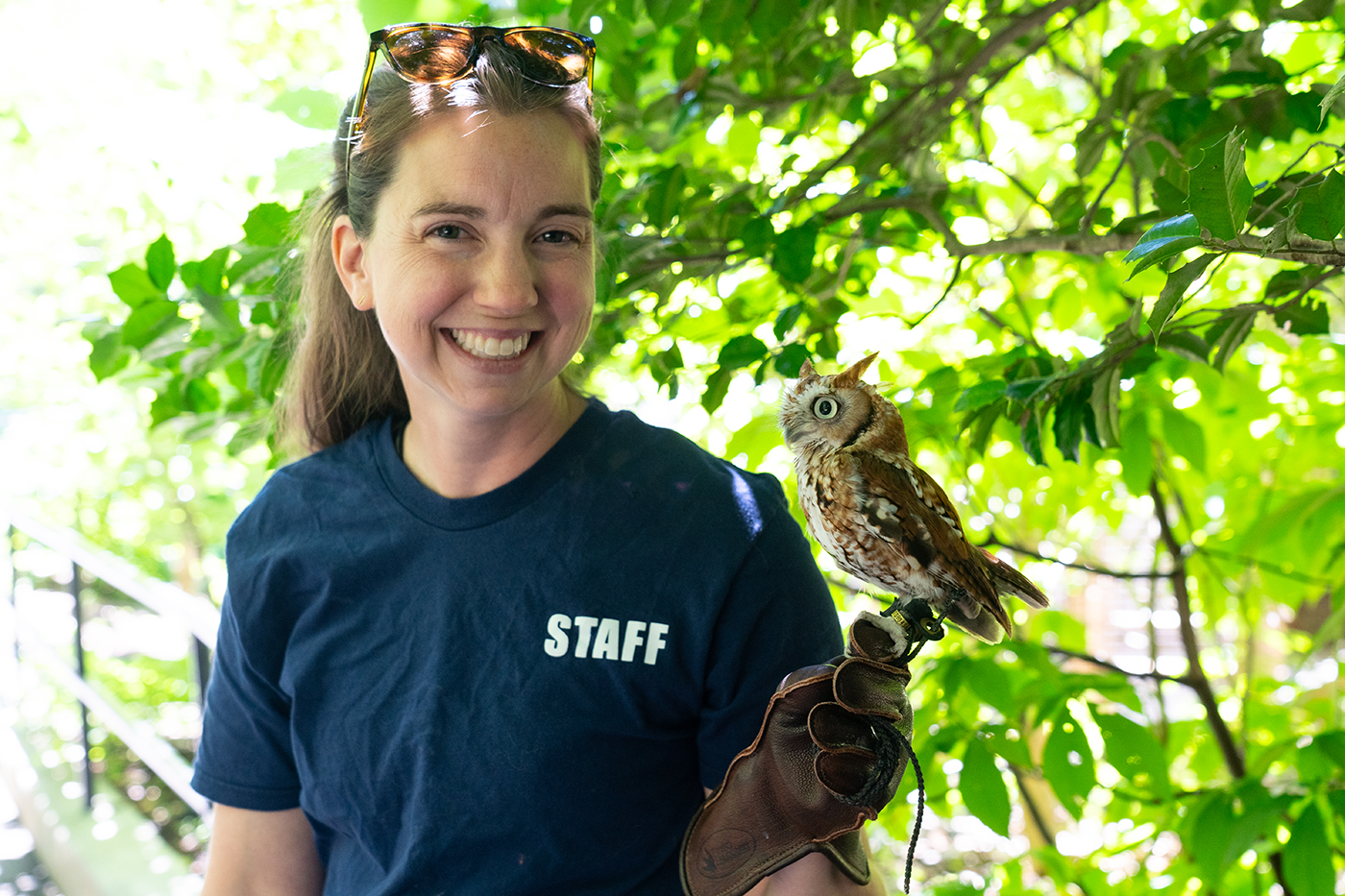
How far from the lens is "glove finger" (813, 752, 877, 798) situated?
857 millimetres

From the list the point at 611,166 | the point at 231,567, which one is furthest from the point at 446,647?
the point at 611,166

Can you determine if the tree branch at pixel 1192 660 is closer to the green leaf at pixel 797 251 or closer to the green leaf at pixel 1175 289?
the green leaf at pixel 797 251

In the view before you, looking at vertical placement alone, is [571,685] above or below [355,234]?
below

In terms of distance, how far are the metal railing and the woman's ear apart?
78cm

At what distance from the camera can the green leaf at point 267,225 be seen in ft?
4.93

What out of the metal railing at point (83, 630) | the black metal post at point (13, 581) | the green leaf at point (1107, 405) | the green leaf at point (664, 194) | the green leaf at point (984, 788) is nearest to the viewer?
the green leaf at point (1107, 405)

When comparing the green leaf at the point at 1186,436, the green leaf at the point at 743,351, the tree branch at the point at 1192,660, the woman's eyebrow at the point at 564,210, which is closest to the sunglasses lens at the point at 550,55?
the woman's eyebrow at the point at 564,210

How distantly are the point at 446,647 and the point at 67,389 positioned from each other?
14.1 feet

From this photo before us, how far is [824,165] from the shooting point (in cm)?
146

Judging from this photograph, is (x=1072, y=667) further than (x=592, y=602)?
Yes

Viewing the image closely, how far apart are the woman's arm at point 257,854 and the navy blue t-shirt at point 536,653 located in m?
0.08

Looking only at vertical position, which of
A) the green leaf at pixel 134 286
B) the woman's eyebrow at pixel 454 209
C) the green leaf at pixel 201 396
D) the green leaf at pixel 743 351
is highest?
the green leaf at pixel 134 286

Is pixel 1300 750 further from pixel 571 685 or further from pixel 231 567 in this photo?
pixel 231 567

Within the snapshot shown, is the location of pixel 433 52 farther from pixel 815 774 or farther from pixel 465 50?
pixel 815 774
